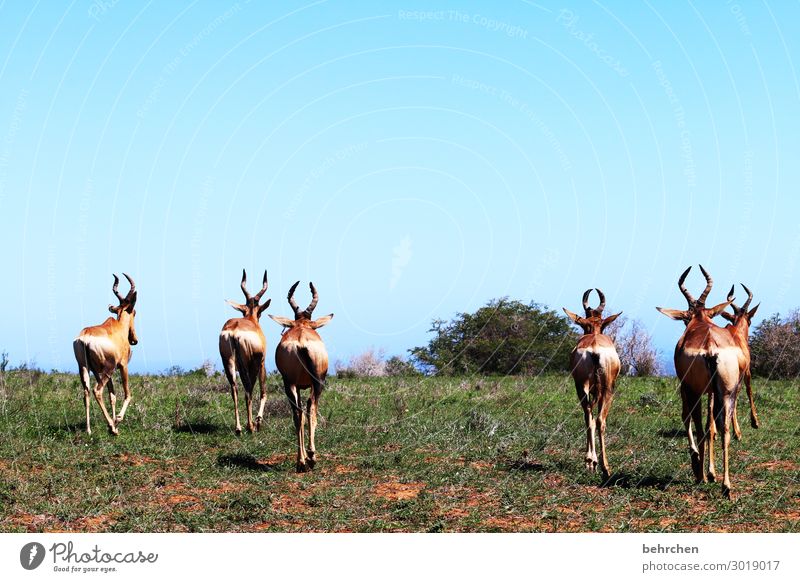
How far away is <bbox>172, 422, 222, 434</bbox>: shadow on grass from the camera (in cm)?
1758

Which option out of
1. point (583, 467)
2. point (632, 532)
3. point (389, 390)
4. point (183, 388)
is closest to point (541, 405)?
point (389, 390)

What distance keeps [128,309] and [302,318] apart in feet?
17.3

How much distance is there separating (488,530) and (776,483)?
5.31 m

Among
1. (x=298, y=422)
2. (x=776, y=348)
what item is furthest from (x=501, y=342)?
(x=298, y=422)

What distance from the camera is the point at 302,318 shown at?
15.6 m

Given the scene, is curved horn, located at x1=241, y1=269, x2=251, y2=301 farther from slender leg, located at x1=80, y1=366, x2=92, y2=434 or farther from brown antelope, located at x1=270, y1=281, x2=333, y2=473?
brown antelope, located at x1=270, y1=281, x2=333, y2=473

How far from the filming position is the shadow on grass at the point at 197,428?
17578 mm

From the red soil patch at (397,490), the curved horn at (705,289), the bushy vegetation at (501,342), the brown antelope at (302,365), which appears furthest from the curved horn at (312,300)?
the bushy vegetation at (501,342)

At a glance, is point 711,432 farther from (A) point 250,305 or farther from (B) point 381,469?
(A) point 250,305

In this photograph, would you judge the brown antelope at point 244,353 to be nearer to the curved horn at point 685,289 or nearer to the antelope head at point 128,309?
the antelope head at point 128,309

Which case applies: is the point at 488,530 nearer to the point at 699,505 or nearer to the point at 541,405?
the point at 699,505
